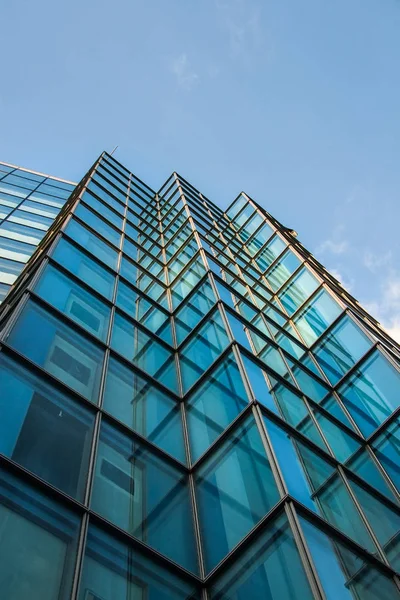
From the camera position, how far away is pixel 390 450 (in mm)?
10492

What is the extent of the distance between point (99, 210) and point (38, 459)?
42.2 feet

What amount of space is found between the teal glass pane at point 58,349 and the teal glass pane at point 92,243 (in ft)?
15.0

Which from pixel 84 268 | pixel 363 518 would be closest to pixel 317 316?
pixel 84 268

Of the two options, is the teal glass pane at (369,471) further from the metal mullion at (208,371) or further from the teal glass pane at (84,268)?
the teal glass pane at (84,268)

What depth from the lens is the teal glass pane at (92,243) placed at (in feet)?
46.7

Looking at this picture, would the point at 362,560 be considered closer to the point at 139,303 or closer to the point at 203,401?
the point at 203,401

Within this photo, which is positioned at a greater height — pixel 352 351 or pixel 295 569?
pixel 352 351

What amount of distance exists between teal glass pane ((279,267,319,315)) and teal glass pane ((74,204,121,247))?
5.67 m

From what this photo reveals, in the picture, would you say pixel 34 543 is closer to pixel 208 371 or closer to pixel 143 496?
pixel 143 496

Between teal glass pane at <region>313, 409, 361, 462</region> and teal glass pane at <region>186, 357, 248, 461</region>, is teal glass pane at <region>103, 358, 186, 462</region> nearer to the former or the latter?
teal glass pane at <region>186, 357, 248, 461</region>

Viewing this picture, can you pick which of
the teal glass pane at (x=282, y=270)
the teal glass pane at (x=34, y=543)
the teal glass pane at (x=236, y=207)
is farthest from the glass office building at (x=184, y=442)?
the teal glass pane at (x=236, y=207)

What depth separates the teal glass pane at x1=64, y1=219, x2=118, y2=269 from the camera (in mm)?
14227

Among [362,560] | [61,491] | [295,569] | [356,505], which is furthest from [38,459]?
[356,505]

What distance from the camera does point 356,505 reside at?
8352mm
